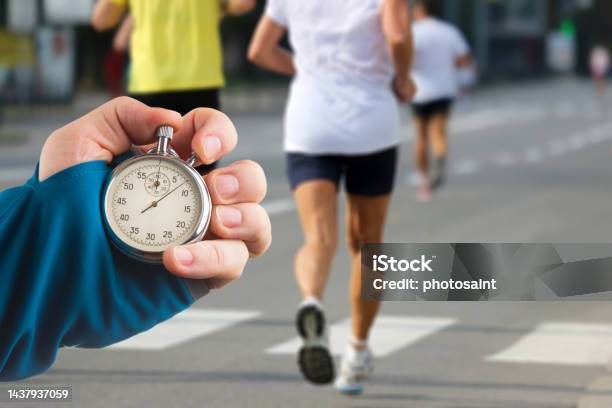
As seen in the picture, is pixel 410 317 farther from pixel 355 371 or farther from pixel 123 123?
pixel 123 123

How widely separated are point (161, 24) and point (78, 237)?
5.78ft

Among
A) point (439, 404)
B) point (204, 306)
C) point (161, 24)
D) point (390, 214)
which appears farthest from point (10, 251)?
point (390, 214)

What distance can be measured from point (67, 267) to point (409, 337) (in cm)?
547

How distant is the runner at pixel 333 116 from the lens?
5.12 metres

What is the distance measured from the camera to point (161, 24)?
352 centimetres

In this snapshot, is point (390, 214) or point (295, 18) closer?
point (295, 18)

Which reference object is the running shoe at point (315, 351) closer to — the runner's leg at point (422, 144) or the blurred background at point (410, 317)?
the blurred background at point (410, 317)

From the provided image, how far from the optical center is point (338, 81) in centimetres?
527

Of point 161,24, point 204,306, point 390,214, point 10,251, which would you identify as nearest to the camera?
point 10,251

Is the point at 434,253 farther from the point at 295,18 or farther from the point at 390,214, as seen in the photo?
the point at 390,214

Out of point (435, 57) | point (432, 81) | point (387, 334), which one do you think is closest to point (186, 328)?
point (387, 334)

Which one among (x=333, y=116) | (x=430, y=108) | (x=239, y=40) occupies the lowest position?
(x=239, y=40)

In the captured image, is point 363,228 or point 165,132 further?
point 363,228

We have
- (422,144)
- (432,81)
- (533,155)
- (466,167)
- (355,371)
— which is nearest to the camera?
(355,371)
